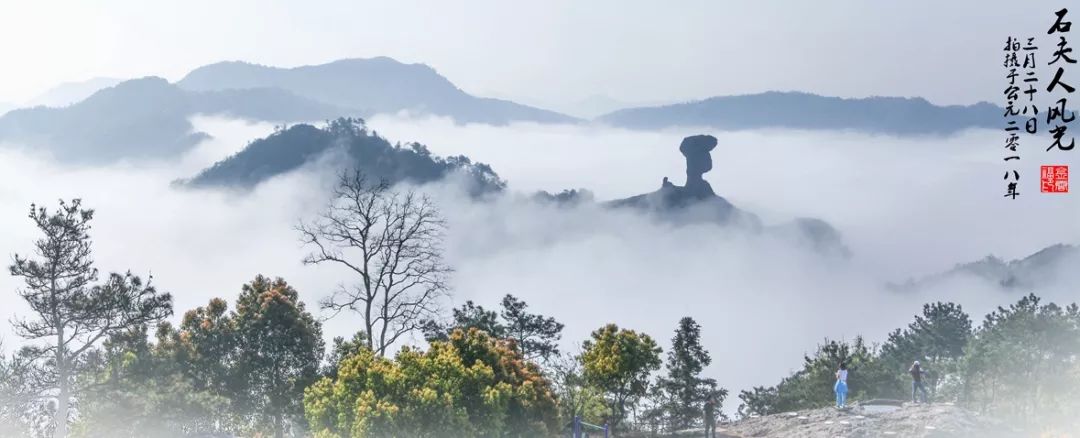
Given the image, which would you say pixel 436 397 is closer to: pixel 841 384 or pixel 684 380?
pixel 841 384

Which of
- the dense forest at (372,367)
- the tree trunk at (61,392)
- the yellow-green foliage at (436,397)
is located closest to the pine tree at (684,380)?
the dense forest at (372,367)

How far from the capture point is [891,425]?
Answer: 128ft

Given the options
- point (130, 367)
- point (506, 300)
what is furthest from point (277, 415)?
point (506, 300)

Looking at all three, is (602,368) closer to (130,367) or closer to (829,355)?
(130,367)

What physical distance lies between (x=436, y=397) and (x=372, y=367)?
2470 mm

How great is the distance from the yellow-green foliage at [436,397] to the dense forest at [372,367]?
6cm

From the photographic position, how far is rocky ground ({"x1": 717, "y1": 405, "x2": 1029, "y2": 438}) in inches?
1486

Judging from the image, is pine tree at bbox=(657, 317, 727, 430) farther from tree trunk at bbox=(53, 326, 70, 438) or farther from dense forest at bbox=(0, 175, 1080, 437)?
tree trunk at bbox=(53, 326, 70, 438)

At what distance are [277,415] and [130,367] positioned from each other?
6.44m

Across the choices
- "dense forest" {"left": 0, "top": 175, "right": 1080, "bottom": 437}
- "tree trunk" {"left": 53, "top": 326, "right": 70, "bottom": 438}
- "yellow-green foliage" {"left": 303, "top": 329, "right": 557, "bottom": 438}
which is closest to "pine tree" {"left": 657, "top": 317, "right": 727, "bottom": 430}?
"dense forest" {"left": 0, "top": 175, "right": 1080, "bottom": 437}

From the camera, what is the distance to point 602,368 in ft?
153

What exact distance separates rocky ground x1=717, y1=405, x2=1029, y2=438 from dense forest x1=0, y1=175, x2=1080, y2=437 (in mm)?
3414

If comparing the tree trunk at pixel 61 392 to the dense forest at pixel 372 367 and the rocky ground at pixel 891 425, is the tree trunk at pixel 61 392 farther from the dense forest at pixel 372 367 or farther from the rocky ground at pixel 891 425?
the rocky ground at pixel 891 425

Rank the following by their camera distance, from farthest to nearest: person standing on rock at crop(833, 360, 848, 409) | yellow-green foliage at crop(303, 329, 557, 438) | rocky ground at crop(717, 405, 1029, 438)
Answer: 1. person standing on rock at crop(833, 360, 848, 409)
2. rocky ground at crop(717, 405, 1029, 438)
3. yellow-green foliage at crop(303, 329, 557, 438)
